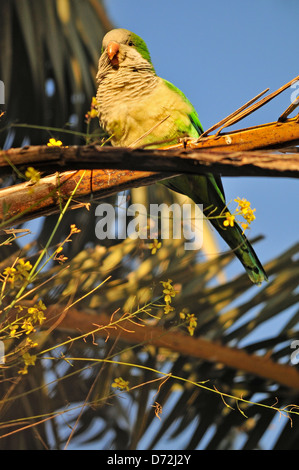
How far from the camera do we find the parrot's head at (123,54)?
1492 millimetres

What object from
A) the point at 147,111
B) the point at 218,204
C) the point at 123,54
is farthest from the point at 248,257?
the point at 123,54

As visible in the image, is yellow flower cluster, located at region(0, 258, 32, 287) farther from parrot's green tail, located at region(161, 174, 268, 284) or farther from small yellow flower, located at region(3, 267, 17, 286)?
parrot's green tail, located at region(161, 174, 268, 284)

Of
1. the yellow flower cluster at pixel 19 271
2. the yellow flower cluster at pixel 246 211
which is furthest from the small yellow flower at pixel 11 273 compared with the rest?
the yellow flower cluster at pixel 246 211

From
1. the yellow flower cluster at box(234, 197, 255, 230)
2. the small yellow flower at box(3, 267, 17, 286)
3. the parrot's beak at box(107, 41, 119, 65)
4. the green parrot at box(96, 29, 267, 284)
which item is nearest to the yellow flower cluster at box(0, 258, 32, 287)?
the small yellow flower at box(3, 267, 17, 286)

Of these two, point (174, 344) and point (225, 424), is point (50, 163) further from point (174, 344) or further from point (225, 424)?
point (225, 424)

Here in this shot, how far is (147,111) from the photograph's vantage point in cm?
134

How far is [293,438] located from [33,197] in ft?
3.37

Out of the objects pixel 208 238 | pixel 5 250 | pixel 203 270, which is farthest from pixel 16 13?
pixel 203 270

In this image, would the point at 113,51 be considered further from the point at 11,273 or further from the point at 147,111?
the point at 11,273

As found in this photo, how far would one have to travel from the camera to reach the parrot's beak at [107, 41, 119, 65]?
147cm

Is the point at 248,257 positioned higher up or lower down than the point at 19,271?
lower down

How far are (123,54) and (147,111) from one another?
276mm

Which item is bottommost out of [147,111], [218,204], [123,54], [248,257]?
[248,257]

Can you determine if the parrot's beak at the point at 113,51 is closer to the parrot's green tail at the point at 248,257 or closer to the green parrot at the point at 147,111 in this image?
the green parrot at the point at 147,111
